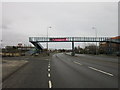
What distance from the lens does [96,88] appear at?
6793 mm

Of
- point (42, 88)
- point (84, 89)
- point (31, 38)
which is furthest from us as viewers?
point (31, 38)

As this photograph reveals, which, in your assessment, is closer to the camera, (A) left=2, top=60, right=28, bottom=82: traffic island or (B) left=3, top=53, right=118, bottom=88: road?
(B) left=3, top=53, right=118, bottom=88: road

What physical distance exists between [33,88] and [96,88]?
289cm

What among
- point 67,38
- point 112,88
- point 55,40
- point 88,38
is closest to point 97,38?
point 88,38

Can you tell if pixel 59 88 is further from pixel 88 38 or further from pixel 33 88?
pixel 88 38

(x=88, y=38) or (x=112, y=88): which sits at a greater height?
(x=88, y=38)

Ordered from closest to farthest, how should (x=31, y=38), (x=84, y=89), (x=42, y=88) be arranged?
1. (x=84, y=89)
2. (x=42, y=88)
3. (x=31, y=38)

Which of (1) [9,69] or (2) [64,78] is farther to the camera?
(1) [9,69]

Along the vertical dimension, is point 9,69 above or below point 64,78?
below

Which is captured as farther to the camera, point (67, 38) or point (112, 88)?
point (67, 38)

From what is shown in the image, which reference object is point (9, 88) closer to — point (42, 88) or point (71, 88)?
point (42, 88)

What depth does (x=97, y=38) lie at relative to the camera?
187 feet

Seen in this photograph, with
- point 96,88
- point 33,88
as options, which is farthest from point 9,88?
point 96,88

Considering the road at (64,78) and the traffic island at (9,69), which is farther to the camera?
the traffic island at (9,69)
